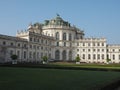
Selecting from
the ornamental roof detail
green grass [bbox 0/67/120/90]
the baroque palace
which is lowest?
green grass [bbox 0/67/120/90]

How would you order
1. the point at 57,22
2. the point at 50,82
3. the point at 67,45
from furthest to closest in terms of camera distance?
the point at 57,22 → the point at 67,45 → the point at 50,82

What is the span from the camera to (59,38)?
97938mm

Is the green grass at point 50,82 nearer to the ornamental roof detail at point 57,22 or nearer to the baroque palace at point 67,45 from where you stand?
the baroque palace at point 67,45

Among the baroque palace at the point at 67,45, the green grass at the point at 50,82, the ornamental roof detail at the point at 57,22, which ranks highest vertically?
the ornamental roof detail at the point at 57,22

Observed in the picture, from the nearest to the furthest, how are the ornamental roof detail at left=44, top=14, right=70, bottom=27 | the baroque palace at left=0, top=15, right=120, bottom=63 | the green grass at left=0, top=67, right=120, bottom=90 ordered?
the green grass at left=0, top=67, right=120, bottom=90
the baroque palace at left=0, top=15, right=120, bottom=63
the ornamental roof detail at left=44, top=14, right=70, bottom=27

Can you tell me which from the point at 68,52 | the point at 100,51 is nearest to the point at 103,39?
the point at 100,51

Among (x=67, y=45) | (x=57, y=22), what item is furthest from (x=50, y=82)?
(x=57, y=22)

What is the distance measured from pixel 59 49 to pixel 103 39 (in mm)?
20877

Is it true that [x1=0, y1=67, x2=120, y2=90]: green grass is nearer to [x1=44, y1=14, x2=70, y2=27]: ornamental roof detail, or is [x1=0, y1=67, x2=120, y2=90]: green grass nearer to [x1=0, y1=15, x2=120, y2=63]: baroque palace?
[x1=0, y1=15, x2=120, y2=63]: baroque palace

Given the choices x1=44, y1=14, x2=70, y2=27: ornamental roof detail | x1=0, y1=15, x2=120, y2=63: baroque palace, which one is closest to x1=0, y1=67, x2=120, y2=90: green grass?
x1=0, y1=15, x2=120, y2=63: baroque palace

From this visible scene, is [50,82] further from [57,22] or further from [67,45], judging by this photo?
[57,22]

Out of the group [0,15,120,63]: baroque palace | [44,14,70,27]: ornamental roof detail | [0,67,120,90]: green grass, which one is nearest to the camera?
[0,67,120,90]: green grass

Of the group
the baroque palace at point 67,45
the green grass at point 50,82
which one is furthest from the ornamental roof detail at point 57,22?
the green grass at point 50,82

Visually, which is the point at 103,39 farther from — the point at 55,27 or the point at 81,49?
the point at 55,27
